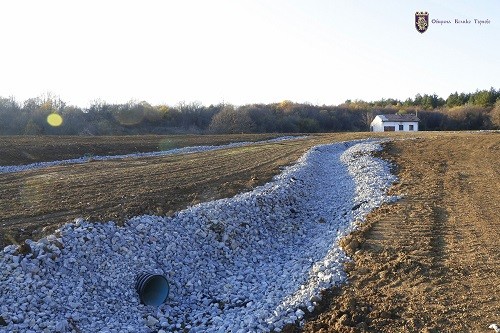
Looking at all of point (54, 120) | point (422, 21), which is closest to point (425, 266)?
point (422, 21)

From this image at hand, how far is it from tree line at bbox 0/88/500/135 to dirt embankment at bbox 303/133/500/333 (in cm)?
5348

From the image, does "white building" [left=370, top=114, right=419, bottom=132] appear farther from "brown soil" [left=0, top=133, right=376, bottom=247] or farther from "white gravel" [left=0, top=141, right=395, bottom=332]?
"white gravel" [left=0, top=141, right=395, bottom=332]

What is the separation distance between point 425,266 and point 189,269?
634 centimetres

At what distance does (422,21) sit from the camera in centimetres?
3092

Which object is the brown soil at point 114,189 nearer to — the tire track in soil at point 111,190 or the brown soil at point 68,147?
the tire track in soil at point 111,190

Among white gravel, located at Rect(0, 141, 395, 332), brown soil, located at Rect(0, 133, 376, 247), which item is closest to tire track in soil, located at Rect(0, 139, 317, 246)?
brown soil, located at Rect(0, 133, 376, 247)

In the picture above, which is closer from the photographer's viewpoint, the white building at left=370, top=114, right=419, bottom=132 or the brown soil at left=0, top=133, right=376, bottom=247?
the brown soil at left=0, top=133, right=376, bottom=247

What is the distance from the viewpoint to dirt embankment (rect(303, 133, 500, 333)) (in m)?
9.65

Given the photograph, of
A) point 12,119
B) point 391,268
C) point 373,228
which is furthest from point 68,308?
point 12,119

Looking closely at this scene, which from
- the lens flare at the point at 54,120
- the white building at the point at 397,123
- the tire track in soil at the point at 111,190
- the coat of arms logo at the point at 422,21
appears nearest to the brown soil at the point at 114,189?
the tire track in soil at the point at 111,190

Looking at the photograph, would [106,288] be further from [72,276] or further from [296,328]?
[296,328]

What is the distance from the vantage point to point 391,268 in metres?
12.3

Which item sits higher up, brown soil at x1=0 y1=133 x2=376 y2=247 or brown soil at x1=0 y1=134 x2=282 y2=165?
brown soil at x1=0 y1=134 x2=282 y2=165

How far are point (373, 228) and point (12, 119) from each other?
206ft
